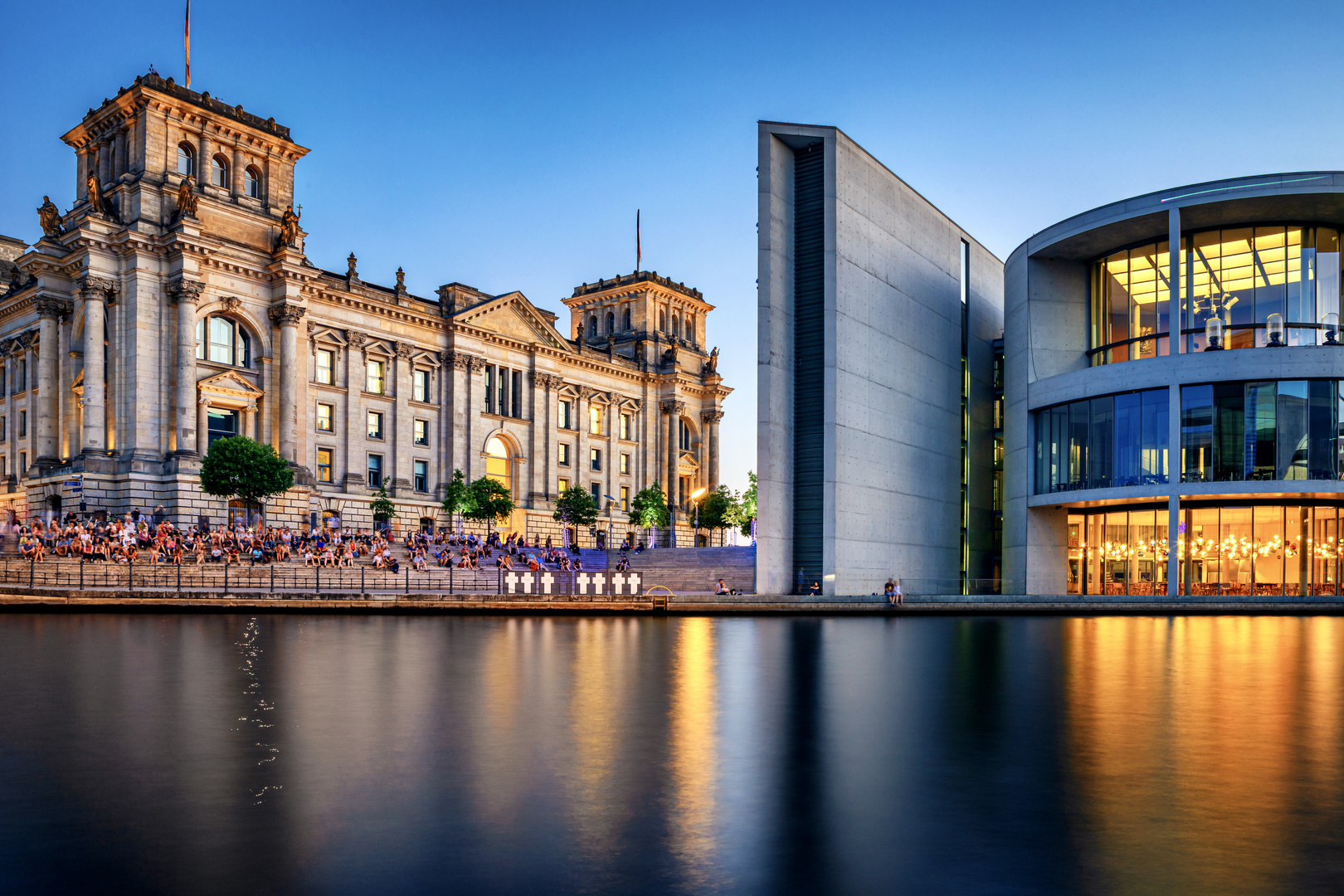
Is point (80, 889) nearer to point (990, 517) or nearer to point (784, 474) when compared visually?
point (784, 474)

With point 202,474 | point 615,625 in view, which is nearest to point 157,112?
point 202,474

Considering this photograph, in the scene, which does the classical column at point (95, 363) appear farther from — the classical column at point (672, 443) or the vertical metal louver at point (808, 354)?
the classical column at point (672, 443)

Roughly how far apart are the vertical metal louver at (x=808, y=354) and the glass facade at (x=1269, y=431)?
16043mm

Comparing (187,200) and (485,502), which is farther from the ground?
(187,200)

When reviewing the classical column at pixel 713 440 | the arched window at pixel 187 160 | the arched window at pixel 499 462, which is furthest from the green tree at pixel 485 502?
the classical column at pixel 713 440

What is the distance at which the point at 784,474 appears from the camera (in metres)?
45.2

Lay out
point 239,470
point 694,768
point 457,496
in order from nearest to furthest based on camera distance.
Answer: point 694,768, point 239,470, point 457,496

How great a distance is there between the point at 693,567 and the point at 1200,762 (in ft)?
165

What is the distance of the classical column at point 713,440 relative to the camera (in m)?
104

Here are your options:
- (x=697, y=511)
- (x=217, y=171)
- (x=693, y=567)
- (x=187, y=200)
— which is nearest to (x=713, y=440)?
(x=697, y=511)

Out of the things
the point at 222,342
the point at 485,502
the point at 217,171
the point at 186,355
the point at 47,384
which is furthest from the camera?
the point at 485,502

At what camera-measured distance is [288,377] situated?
2554 inches

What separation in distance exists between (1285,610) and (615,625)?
27.7 meters

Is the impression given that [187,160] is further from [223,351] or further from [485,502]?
[485,502]
